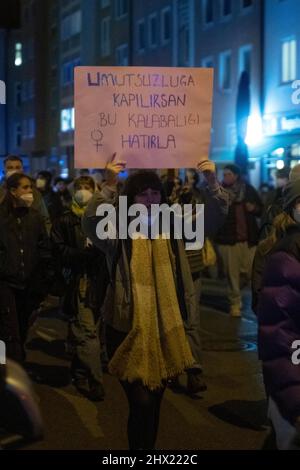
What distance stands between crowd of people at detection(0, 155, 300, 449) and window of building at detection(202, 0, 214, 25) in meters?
26.9

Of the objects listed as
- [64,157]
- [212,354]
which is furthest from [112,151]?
[64,157]

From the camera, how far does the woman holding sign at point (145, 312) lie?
16.6ft

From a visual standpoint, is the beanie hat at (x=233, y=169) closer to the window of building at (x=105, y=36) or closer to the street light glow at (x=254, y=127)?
the street light glow at (x=254, y=127)

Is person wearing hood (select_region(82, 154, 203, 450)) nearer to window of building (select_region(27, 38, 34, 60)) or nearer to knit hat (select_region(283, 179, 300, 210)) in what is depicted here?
knit hat (select_region(283, 179, 300, 210))

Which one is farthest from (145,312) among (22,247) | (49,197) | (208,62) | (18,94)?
(18,94)

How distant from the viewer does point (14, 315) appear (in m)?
6.88

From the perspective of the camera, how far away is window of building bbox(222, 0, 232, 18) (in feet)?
110

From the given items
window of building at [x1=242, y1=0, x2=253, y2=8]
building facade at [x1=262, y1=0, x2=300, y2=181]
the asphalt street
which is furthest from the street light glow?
the asphalt street

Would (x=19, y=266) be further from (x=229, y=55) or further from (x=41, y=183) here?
(x=229, y=55)

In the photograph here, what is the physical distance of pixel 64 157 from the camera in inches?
2168

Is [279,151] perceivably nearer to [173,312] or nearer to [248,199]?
[248,199]

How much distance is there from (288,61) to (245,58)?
2723 mm

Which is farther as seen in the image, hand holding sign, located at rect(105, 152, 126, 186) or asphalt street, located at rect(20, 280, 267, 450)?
asphalt street, located at rect(20, 280, 267, 450)

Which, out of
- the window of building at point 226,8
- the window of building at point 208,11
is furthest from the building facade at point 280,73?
the window of building at point 208,11
